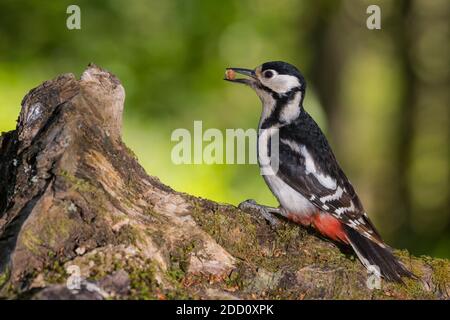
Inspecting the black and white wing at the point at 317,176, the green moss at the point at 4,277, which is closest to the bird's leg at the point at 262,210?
the black and white wing at the point at 317,176

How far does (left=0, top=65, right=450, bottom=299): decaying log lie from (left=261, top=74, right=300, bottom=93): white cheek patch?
135 cm

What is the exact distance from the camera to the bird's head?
5328mm

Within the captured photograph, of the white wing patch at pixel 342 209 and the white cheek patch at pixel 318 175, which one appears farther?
the white cheek patch at pixel 318 175

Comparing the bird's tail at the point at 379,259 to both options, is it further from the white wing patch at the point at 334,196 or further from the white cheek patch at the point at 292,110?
the white cheek patch at the point at 292,110

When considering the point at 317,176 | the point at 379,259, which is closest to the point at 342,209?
the point at 317,176

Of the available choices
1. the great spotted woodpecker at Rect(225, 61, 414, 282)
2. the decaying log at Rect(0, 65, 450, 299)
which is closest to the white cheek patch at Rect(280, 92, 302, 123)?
the great spotted woodpecker at Rect(225, 61, 414, 282)

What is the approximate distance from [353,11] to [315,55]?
849 mm

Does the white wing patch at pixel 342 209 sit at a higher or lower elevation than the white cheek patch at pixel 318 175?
lower

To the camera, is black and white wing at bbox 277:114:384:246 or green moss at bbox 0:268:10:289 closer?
green moss at bbox 0:268:10:289

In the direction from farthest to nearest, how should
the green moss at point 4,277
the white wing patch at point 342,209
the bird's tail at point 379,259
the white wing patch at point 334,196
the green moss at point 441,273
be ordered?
1. the white wing patch at point 334,196
2. the white wing patch at point 342,209
3. the green moss at point 441,273
4. the bird's tail at point 379,259
5. the green moss at point 4,277

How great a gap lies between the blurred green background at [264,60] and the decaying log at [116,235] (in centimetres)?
259

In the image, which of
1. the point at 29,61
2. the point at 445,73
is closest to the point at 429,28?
the point at 445,73

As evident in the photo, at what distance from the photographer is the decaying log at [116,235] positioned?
11.1 ft

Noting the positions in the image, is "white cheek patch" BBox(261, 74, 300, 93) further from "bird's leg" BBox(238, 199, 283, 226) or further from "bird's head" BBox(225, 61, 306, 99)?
"bird's leg" BBox(238, 199, 283, 226)
